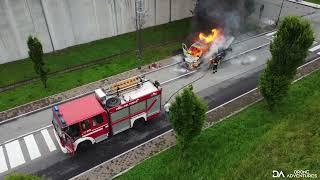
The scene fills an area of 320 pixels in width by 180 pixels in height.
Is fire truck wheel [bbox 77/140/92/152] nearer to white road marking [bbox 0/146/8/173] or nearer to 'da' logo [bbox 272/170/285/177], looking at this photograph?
white road marking [bbox 0/146/8/173]

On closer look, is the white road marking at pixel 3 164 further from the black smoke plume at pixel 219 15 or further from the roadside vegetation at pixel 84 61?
the black smoke plume at pixel 219 15

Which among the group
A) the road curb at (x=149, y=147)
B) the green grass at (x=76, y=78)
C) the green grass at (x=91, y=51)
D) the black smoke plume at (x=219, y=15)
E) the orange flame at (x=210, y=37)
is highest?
the black smoke plume at (x=219, y=15)

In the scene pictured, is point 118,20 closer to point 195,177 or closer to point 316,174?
point 195,177

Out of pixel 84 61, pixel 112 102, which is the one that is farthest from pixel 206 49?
pixel 112 102

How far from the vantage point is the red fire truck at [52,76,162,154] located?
729 inches

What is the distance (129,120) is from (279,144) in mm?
9828

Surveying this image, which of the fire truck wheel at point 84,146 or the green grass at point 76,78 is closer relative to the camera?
the fire truck wheel at point 84,146

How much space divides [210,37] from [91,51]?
12299 millimetres

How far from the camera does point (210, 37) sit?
102 ft

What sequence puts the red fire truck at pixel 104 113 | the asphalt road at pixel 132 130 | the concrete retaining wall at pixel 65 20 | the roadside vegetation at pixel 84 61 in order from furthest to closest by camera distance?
the concrete retaining wall at pixel 65 20 → the roadside vegetation at pixel 84 61 → the asphalt road at pixel 132 130 → the red fire truck at pixel 104 113

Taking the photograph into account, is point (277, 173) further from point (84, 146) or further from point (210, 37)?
point (210, 37)

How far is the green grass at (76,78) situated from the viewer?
24672 mm

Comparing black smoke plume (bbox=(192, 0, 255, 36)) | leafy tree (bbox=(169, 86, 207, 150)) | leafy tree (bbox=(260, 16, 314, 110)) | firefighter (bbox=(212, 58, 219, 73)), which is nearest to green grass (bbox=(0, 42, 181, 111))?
black smoke plume (bbox=(192, 0, 255, 36))

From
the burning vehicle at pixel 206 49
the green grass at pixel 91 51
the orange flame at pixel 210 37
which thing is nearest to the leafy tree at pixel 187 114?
the burning vehicle at pixel 206 49
